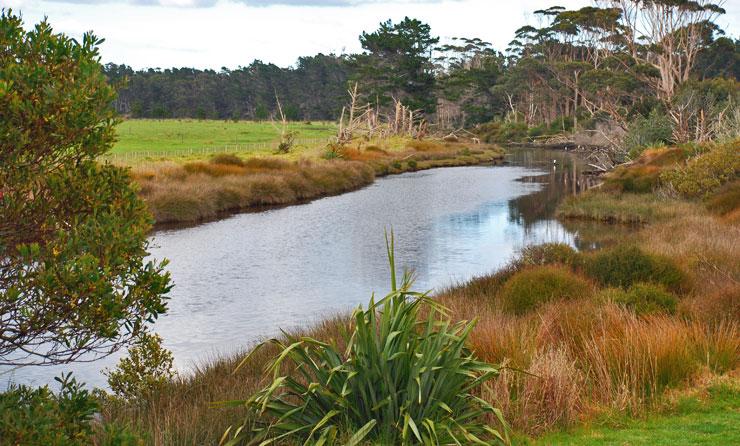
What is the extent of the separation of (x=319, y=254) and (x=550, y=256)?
7401mm

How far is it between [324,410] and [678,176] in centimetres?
2451

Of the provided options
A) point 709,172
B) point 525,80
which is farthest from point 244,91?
point 709,172

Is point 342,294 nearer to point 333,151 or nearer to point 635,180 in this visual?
point 635,180

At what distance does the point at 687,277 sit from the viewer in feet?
46.6

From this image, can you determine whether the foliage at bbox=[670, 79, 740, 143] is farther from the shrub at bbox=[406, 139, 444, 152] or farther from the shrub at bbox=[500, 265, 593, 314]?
the shrub at bbox=[500, 265, 593, 314]

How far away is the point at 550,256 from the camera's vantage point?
17.8 m

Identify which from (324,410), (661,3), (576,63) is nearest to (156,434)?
(324,410)

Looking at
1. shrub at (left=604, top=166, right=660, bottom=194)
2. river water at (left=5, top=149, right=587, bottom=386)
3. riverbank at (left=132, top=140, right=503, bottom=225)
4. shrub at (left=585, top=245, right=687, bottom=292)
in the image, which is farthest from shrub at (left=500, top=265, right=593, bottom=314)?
shrub at (left=604, top=166, right=660, bottom=194)

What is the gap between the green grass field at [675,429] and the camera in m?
7.16

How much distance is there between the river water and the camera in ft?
48.7

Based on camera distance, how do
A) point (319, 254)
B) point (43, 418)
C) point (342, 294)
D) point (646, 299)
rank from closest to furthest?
point (43, 418) → point (646, 299) → point (342, 294) → point (319, 254)

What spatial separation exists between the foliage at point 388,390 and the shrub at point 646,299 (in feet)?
16.5

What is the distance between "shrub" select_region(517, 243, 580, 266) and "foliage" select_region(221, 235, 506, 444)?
33.5 ft

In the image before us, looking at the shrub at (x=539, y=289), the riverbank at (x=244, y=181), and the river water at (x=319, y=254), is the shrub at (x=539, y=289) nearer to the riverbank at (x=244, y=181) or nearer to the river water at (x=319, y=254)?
the river water at (x=319, y=254)
